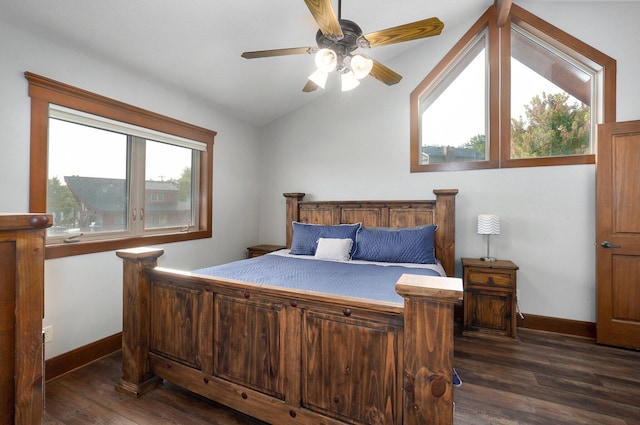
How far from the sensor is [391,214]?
356 cm

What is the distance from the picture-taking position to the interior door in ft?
8.57

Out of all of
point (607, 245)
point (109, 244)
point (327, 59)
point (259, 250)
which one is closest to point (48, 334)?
point (109, 244)

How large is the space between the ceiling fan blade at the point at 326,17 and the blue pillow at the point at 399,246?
1.94 meters

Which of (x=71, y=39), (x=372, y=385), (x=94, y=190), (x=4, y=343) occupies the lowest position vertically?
(x=372, y=385)

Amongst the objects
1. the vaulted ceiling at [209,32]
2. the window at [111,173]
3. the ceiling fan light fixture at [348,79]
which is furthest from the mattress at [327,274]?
the vaulted ceiling at [209,32]

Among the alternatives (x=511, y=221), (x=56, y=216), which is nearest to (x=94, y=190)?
(x=56, y=216)

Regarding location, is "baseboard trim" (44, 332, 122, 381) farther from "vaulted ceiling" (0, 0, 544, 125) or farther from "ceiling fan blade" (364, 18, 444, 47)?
"ceiling fan blade" (364, 18, 444, 47)

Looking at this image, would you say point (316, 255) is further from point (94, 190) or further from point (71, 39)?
point (71, 39)

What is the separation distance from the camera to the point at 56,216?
230 cm

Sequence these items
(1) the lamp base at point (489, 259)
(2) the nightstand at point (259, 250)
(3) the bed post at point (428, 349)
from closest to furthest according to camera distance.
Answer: (3) the bed post at point (428, 349) < (1) the lamp base at point (489, 259) < (2) the nightstand at point (259, 250)

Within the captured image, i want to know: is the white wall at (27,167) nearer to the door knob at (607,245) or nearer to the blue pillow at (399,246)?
the blue pillow at (399,246)

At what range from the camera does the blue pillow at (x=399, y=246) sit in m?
2.95

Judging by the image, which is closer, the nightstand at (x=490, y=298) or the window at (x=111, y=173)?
the window at (x=111, y=173)

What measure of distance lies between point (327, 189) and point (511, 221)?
219 cm
